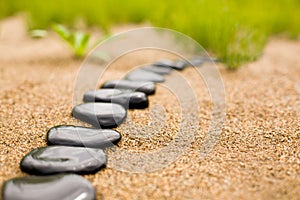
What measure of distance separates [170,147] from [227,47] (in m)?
1.46

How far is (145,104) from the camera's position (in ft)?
6.20

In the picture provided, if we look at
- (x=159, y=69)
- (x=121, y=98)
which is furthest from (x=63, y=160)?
(x=159, y=69)

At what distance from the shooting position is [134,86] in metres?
2.04

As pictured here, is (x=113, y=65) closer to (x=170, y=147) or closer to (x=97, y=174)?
(x=170, y=147)

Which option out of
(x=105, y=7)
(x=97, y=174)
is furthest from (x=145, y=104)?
(x=105, y=7)

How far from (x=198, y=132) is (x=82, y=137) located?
0.55 metres

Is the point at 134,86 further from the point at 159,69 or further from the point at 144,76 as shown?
the point at 159,69

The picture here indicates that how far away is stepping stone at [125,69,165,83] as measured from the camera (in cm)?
221

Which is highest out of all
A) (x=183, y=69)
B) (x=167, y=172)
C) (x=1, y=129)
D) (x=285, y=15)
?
(x=285, y=15)

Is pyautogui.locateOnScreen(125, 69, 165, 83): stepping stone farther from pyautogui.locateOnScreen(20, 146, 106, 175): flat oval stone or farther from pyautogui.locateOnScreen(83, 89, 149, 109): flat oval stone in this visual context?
pyautogui.locateOnScreen(20, 146, 106, 175): flat oval stone

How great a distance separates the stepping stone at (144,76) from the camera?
2.21 meters

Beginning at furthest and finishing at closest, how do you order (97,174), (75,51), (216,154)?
(75,51), (216,154), (97,174)

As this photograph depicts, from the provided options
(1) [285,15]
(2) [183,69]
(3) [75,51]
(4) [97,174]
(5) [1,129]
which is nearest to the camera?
(4) [97,174]

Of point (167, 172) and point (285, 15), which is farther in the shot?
point (285, 15)
